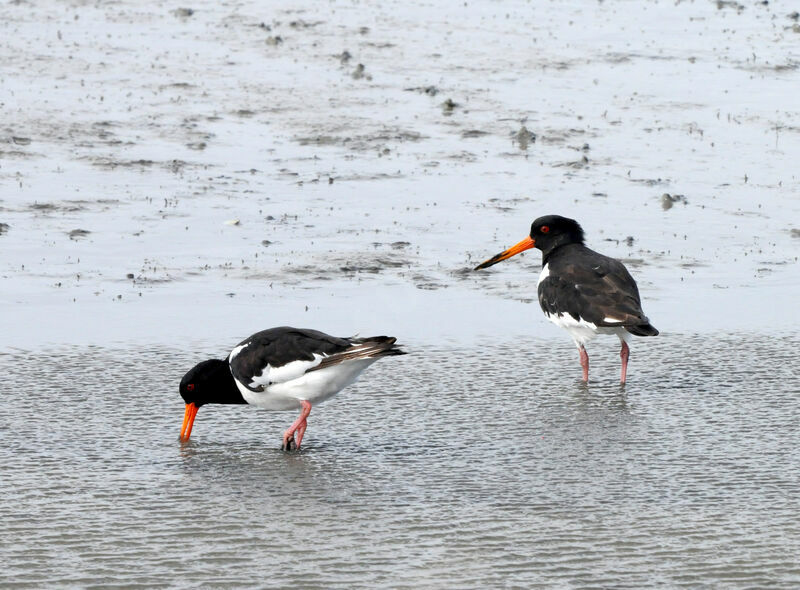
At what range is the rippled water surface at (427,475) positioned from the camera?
22.4 ft

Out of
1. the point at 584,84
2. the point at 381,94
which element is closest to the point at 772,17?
the point at 584,84

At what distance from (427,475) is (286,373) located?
1.21m

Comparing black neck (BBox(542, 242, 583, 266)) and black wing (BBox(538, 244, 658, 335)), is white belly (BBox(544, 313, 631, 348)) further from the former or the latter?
black neck (BBox(542, 242, 583, 266))

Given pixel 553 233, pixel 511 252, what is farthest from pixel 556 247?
pixel 511 252

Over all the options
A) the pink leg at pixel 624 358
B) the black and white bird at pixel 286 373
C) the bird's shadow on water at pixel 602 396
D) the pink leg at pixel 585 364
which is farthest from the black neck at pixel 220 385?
the pink leg at pixel 624 358

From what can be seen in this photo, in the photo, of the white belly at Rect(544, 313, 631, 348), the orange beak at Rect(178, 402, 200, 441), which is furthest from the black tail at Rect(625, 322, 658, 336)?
the orange beak at Rect(178, 402, 200, 441)

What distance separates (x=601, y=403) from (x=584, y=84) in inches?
448

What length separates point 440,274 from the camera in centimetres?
1308

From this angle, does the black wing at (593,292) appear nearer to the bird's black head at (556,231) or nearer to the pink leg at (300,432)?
the bird's black head at (556,231)

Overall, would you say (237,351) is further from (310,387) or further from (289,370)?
(310,387)

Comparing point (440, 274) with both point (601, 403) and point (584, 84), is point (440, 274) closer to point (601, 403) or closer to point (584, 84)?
point (601, 403)

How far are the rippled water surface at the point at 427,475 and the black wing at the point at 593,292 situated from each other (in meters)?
0.47

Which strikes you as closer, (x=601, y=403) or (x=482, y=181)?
(x=601, y=403)

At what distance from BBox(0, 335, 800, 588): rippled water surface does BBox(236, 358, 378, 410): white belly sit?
0.89 ft
